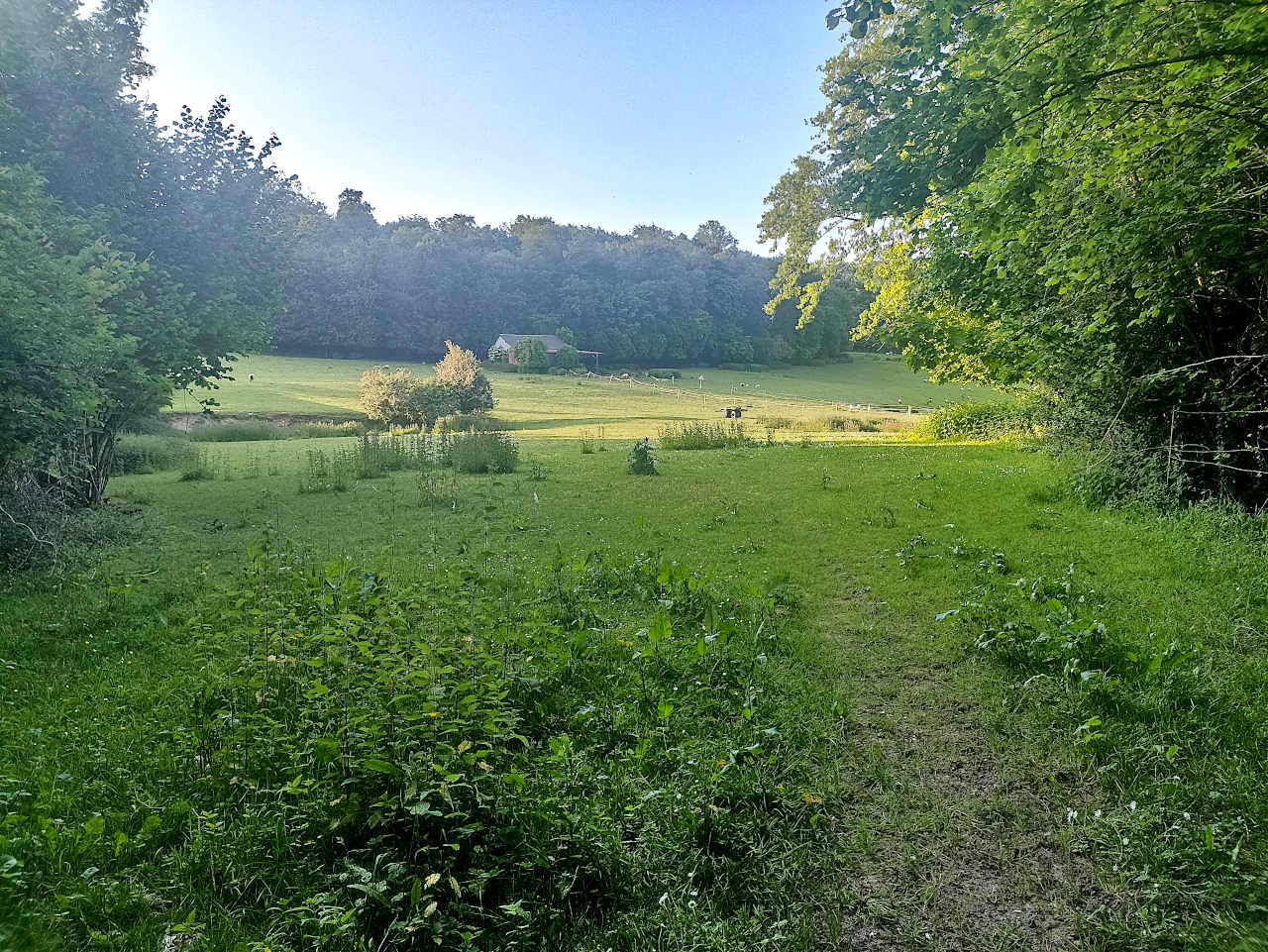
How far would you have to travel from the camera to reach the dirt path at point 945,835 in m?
3.00

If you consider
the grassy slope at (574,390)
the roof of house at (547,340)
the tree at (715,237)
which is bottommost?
the grassy slope at (574,390)

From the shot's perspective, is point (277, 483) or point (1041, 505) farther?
point (277, 483)

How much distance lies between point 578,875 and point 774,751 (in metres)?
1.50

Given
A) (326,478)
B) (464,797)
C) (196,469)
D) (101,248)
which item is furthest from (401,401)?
(464,797)

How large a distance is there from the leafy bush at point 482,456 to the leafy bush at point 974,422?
16.2m

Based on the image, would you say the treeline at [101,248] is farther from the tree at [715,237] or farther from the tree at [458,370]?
the tree at [715,237]

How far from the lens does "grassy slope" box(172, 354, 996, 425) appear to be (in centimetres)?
4294

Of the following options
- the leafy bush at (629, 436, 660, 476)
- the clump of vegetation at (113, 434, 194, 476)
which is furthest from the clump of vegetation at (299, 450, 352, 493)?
the leafy bush at (629, 436, 660, 476)

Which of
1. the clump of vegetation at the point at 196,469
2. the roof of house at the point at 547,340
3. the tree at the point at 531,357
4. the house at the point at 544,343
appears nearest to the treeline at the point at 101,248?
the clump of vegetation at the point at 196,469

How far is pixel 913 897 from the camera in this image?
3.17 metres

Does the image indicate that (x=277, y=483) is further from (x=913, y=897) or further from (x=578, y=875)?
(x=913, y=897)

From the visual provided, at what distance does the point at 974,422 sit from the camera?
985 inches

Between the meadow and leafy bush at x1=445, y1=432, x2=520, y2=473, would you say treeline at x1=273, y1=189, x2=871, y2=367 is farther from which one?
the meadow

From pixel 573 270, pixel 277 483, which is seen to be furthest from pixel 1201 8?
pixel 573 270
